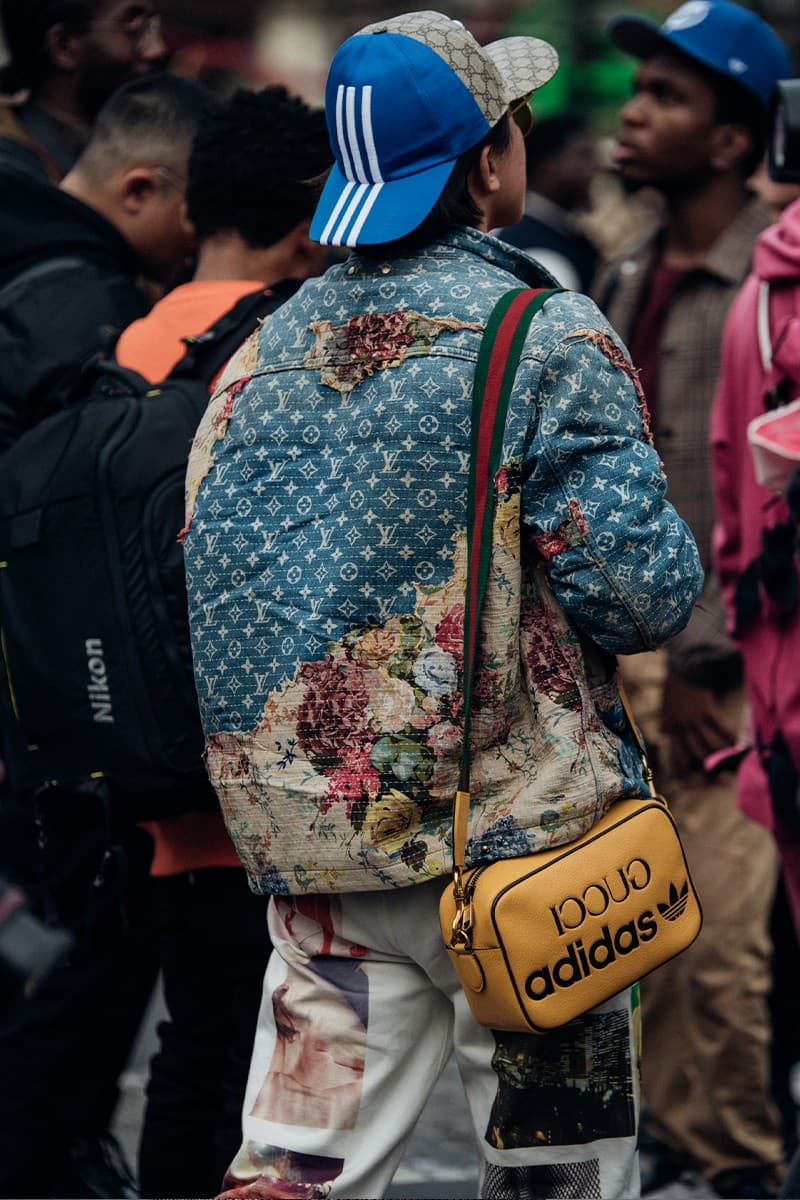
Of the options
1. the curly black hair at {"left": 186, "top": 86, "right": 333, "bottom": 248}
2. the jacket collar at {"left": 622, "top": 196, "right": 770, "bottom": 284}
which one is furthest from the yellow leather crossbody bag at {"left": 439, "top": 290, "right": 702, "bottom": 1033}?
the jacket collar at {"left": 622, "top": 196, "right": 770, "bottom": 284}

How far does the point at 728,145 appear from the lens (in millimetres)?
4711

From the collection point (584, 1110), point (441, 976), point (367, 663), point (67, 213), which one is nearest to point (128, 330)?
point (67, 213)

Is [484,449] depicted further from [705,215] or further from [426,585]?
[705,215]

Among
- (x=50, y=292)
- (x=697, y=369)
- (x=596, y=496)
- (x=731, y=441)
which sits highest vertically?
(x=596, y=496)

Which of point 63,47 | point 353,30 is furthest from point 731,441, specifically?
point 353,30

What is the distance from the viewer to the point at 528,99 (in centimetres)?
269

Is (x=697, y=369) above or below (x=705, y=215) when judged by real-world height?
below

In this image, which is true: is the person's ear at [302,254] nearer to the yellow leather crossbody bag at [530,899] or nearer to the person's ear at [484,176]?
the person's ear at [484,176]

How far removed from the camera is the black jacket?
340 centimetres

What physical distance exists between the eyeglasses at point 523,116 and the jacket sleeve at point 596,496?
1.32 ft

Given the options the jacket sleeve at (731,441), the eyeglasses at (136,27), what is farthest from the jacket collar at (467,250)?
the eyeglasses at (136,27)

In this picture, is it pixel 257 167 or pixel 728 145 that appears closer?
pixel 257 167

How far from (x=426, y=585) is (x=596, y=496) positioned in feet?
0.82

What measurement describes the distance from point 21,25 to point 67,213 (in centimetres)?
100
